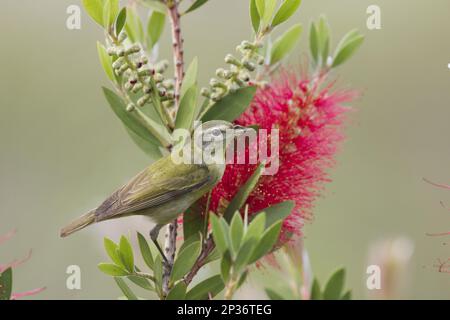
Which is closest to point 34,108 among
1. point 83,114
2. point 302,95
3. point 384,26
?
point 83,114

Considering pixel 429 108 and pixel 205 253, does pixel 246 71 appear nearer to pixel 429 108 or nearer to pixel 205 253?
pixel 205 253

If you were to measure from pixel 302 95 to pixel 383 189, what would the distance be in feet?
8.34

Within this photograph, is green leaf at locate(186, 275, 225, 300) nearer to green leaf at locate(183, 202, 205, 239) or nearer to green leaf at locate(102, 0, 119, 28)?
green leaf at locate(183, 202, 205, 239)

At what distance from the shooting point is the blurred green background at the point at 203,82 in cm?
330

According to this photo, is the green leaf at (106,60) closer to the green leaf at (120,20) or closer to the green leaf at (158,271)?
the green leaf at (120,20)

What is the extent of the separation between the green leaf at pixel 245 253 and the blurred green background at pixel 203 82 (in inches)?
80.0

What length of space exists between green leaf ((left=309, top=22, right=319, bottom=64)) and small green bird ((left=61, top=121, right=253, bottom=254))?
20 centimetres

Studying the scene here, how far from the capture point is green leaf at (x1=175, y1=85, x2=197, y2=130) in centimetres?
111

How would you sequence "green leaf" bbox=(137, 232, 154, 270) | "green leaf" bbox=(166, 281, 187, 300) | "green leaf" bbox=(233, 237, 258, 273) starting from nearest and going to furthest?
1. "green leaf" bbox=(233, 237, 258, 273)
2. "green leaf" bbox=(166, 281, 187, 300)
3. "green leaf" bbox=(137, 232, 154, 270)

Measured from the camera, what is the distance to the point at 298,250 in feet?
3.84

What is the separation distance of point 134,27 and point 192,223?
0.39 m

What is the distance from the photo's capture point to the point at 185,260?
43.8 inches

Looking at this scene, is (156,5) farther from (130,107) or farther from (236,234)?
(236,234)

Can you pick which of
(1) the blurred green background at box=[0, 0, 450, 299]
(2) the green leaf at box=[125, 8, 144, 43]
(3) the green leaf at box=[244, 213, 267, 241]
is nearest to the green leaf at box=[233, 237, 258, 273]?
(3) the green leaf at box=[244, 213, 267, 241]
